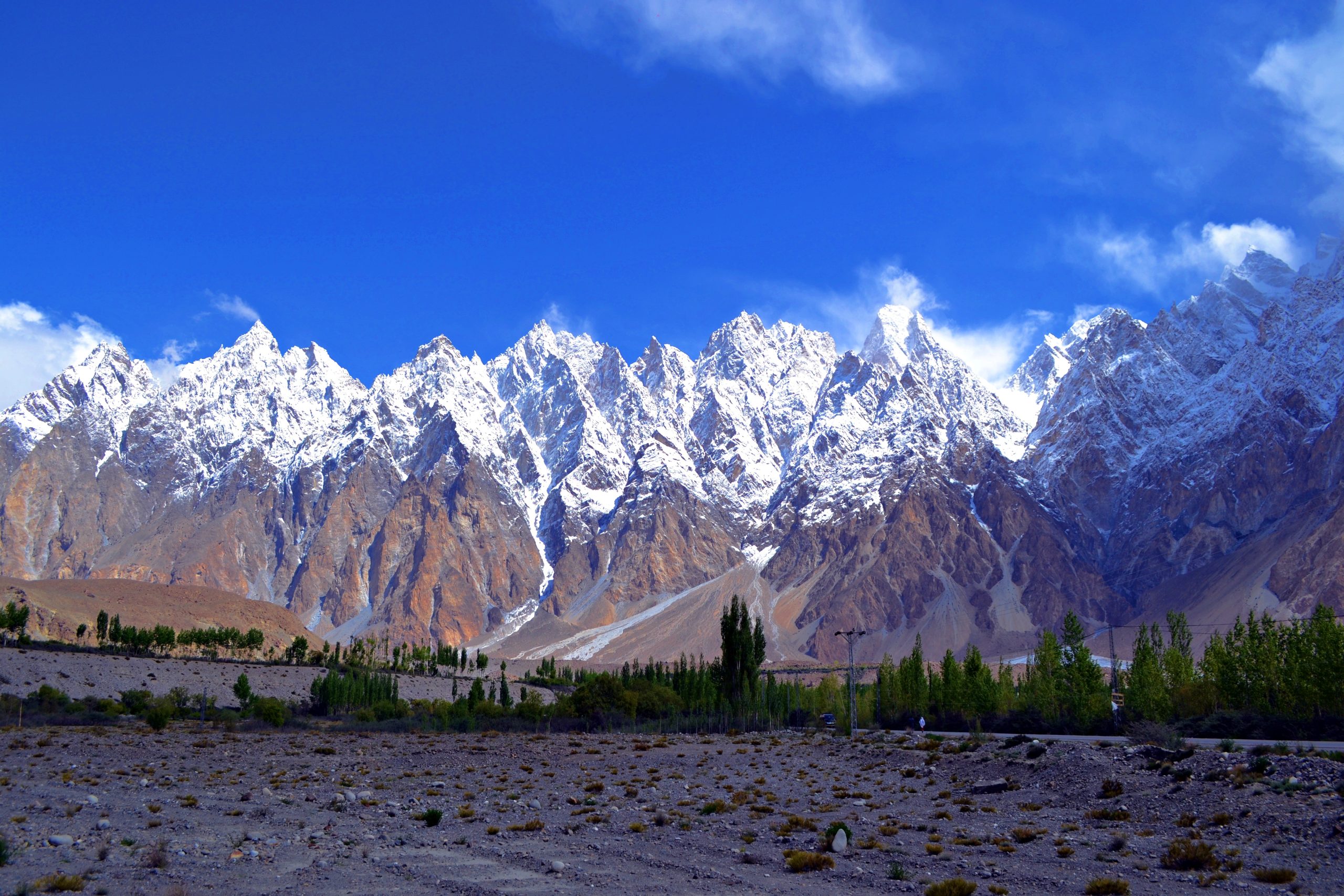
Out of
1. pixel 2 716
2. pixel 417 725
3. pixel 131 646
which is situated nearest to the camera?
pixel 2 716

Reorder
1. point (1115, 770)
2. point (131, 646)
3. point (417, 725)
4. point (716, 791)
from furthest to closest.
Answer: point (131, 646) < point (417, 725) < point (716, 791) < point (1115, 770)

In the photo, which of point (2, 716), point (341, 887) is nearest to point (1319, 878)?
point (341, 887)

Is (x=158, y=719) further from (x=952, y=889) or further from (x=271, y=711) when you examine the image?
(x=952, y=889)

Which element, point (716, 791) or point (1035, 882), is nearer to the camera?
point (1035, 882)

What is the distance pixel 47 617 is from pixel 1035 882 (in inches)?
7135

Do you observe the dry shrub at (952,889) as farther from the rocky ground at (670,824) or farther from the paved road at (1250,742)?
the paved road at (1250,742)

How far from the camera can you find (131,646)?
14462cm

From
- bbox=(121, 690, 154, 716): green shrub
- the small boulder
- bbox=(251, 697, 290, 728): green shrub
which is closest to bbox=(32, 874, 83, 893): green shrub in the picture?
the small boulder

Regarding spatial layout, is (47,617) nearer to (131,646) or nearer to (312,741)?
(131,646)

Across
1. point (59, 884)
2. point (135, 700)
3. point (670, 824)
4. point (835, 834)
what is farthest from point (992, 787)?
point (135, 700)

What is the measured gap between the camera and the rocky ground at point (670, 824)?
21219 millimetres

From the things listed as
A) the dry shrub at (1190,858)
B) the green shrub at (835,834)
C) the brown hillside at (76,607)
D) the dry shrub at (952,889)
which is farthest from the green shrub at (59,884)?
the brown hillside at (76,607)

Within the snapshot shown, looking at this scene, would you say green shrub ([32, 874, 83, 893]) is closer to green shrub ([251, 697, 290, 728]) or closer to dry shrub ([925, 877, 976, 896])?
dry shrub ([925, 877, 976, 896])

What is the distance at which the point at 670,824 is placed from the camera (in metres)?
29.5
